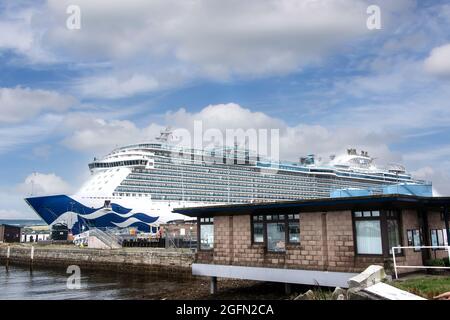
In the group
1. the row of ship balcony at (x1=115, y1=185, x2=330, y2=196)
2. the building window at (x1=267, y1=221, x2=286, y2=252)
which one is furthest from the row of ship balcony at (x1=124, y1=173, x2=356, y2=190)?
the building window at (x1=267, y1=221, x2=286, y2=252)

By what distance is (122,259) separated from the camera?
127 feet

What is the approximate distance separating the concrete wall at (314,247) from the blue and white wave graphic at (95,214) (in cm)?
4981

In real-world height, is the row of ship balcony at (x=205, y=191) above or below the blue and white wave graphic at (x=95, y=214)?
above

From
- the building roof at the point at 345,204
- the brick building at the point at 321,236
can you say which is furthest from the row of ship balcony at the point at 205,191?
the building roof at the point at 345,204

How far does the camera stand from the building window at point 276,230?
17.6 metres

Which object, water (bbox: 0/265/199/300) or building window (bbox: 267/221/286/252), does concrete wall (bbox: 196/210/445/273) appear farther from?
water (bbox: 0/265/199/300)

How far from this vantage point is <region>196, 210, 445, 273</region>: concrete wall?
608 inches

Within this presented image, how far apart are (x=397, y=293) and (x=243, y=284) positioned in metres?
15.9

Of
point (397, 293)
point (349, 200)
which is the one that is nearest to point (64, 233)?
point (349, 200)

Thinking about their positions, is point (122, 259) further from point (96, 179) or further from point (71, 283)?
point (96, 179)

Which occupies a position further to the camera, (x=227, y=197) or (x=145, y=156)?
(x=227, y=197)

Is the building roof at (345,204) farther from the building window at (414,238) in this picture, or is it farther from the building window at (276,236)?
the building window at (414,238)

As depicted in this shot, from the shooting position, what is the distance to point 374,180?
108938 millimetres

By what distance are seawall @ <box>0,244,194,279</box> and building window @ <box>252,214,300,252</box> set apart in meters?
13.5
